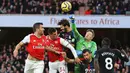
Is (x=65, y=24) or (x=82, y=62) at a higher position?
(x=65, y=24)

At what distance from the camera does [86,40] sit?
534 inches

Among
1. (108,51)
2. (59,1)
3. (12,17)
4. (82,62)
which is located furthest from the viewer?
(59,1)

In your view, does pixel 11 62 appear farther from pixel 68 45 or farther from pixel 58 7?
pixel 68 45

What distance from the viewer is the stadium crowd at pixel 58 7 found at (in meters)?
26.0

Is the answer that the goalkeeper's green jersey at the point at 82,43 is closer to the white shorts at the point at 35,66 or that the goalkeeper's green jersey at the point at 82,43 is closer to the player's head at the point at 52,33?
the player's head at the point at 52,33

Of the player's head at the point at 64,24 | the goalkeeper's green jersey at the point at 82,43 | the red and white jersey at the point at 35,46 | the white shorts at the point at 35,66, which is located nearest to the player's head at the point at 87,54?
the goalkeeper's green jersey at the point at 82,43

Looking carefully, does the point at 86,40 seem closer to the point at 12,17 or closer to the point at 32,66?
the point at 32,66

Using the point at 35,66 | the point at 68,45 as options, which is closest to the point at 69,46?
the point at 68,45

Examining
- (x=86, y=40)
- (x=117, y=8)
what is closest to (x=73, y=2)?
(x=117, y=8)

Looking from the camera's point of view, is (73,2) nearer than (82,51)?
No

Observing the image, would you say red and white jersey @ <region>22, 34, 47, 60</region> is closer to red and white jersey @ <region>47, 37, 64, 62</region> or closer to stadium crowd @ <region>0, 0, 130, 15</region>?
red and white jersey @ <region>47, 37, 64, 62</region>

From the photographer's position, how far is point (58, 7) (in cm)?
2633

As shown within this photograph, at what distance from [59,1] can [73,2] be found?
788 mm

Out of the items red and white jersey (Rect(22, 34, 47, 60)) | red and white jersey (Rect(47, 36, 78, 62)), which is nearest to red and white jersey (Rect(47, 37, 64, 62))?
red and white jersey (Rect(47, 36, 78, 62))
